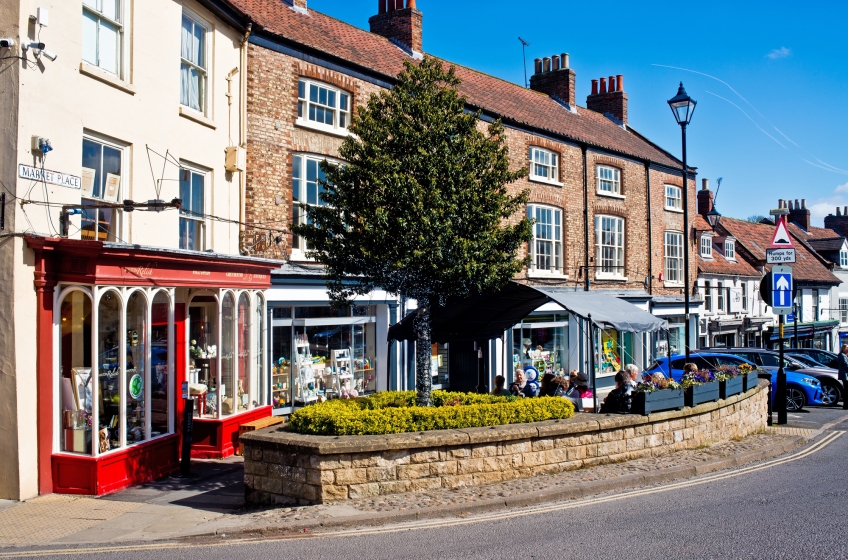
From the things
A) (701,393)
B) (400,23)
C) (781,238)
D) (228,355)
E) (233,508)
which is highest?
(400,23)

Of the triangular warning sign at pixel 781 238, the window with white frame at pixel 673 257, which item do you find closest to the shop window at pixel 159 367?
the triangular warning sign at pixel 781 238

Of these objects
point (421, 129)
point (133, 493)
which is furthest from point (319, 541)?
point (421, 129)

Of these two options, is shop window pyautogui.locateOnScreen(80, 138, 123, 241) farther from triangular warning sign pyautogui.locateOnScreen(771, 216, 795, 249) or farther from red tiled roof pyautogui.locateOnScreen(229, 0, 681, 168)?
triangular warning sign pyautogui.locateOnScreen(771, 216, 795, 249)

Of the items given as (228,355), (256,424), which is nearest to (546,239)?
(228,355)

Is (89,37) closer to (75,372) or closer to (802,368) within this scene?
(75,372)

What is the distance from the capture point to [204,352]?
13.6 meters

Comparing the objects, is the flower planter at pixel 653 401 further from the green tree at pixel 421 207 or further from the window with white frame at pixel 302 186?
the window with white frame at pixel 302 186

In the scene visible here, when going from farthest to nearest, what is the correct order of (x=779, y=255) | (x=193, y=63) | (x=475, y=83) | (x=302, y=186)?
1. (x=475, y=83)
2. (x=302, y=186)
3. (x=779, y=255)
4. (x=193, y=63)

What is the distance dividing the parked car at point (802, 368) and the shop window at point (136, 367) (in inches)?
653

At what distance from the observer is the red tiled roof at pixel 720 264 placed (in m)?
33.3

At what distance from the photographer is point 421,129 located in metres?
11.4

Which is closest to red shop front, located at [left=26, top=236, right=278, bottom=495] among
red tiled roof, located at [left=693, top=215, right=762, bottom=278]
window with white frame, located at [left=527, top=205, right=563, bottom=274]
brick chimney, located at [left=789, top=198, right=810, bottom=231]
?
window with white frame, located at [left=527, top=205, right=563, bottom=274]

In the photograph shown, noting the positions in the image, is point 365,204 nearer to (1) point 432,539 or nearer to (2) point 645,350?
(1) point 432,539

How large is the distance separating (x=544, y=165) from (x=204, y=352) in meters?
13.9
